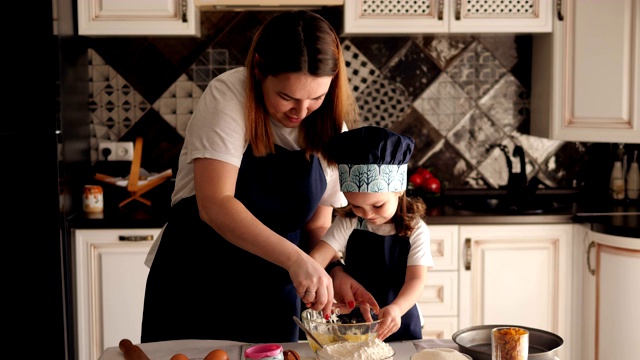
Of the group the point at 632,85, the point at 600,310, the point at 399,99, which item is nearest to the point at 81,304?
the point at 399,99

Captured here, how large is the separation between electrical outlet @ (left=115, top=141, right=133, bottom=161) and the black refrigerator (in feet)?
1.36

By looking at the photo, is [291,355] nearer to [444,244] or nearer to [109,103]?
[444,244]

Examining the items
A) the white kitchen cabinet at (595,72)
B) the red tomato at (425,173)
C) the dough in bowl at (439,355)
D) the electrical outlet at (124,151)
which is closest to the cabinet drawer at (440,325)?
the red tomato at (425,173)

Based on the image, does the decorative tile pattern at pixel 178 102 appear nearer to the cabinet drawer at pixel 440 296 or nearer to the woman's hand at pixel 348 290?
the cabinet drawer at pixel 440 296

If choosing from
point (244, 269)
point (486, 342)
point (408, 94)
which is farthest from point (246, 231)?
point (408, 94)

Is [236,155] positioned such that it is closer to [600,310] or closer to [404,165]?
[404,165]

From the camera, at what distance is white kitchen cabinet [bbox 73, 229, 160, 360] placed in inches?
128

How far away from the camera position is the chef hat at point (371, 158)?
1.82 metres

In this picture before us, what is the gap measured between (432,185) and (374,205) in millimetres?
1721

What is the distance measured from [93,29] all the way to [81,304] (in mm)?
1117

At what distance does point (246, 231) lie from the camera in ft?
5.72

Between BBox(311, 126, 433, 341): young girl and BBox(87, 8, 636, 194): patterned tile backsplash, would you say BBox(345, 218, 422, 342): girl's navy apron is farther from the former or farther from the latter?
BBox(87, 8, 636, 194): patterned tile backsplash

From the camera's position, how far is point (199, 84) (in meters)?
3.74

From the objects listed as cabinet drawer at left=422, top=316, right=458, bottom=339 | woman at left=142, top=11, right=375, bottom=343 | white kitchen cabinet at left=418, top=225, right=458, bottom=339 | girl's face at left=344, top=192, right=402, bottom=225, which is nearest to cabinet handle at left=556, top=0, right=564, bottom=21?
white kitchen cabinet at left=418, top=225, right=458, bottom=339
